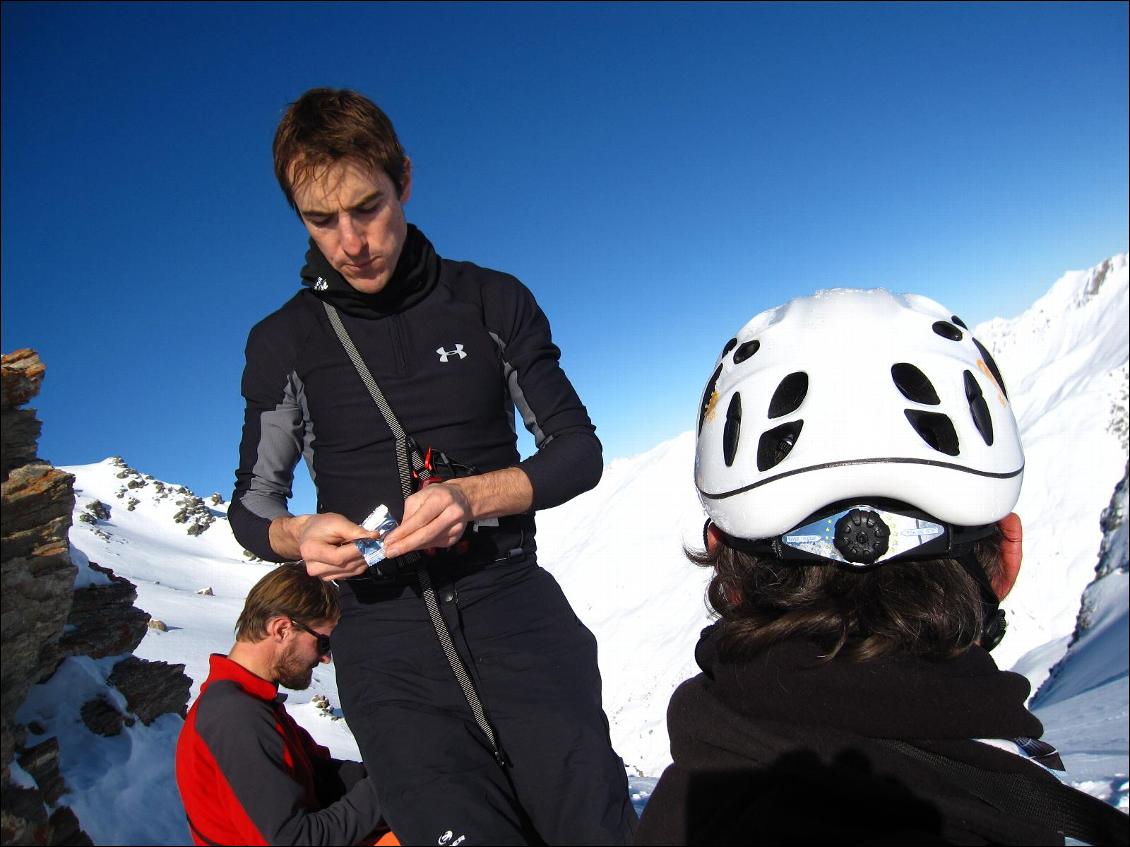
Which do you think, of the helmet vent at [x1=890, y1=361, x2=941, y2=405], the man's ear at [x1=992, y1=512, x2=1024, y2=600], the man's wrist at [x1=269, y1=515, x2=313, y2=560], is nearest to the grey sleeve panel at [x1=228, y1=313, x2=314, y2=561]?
the man's wrist at [x1=269, y1=515, x2=313, y2=560]

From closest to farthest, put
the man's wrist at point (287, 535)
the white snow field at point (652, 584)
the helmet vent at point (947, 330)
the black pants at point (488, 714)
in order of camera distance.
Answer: the black pants at point (488, 714)
the helmet vent at point (947, 330)
the man's wrist at point (287, 535)
the white snow field at point (652, 584)

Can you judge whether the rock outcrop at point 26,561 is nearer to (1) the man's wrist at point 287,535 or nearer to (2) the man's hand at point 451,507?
(1) the man's wrist at point 287,535

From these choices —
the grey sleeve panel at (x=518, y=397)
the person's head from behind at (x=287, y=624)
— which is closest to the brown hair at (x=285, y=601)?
the person's head from behind at (x=287, y=624)

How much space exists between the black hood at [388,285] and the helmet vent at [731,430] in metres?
1.54

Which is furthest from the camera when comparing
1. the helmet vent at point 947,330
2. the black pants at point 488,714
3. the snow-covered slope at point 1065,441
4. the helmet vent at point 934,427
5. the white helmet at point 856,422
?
the snow-covered slope at point 1065,441

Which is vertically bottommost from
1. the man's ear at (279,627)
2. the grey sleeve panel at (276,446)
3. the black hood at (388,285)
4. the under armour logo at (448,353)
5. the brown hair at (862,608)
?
the brown hair at (862,608)

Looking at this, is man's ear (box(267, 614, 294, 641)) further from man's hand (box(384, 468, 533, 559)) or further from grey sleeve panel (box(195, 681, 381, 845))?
man's hand (box(384, 468, 533, 559))

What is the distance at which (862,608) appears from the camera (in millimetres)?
1865

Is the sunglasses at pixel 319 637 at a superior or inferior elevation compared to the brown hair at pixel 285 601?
inferior

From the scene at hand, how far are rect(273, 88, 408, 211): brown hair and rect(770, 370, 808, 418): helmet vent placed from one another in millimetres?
1947

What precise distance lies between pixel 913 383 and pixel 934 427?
0.19 m

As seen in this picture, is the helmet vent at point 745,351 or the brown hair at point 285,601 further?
the brown hair at point 285,601

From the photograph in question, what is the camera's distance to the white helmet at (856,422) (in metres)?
2.09

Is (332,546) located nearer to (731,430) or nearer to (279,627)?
(731,430)
